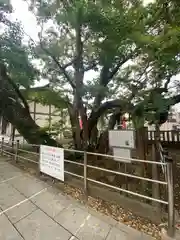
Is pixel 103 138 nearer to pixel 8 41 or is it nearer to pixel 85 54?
pixel 85 54

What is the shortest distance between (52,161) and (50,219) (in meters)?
1.63

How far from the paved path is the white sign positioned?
0.37 m

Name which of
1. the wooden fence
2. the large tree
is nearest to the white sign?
the large tree

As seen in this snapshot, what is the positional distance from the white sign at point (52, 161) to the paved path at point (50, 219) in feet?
1.20

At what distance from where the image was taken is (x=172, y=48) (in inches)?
160

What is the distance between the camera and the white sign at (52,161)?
4.38 m

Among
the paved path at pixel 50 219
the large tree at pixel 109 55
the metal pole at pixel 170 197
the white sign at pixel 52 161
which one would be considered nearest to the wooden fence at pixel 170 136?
the large tree at pixel 109 55

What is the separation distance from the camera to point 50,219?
10.5 feet

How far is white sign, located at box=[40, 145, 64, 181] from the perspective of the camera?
4375 mm

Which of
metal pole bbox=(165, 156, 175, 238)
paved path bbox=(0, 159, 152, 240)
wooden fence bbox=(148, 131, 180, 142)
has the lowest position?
paved path bbox=(0, 159, 152, 240)

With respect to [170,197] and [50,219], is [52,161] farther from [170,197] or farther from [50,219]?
[170,197]

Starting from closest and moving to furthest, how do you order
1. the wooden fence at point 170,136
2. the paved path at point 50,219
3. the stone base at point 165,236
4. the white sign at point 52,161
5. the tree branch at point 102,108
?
1. the stone base at point 165,236
2. the paved path at point 50,219
3. the white sign at point 52,161
4. the tree branch at point 102,108
5. the wooden fence at point 170,136

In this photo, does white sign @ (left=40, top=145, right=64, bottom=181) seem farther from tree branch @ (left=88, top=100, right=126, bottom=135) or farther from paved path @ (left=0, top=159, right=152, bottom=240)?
tree branch @ (left=88, top=100, right=126, bottom=135)

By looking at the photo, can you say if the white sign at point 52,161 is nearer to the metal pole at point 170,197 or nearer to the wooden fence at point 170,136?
the metal pole at point 170,197
